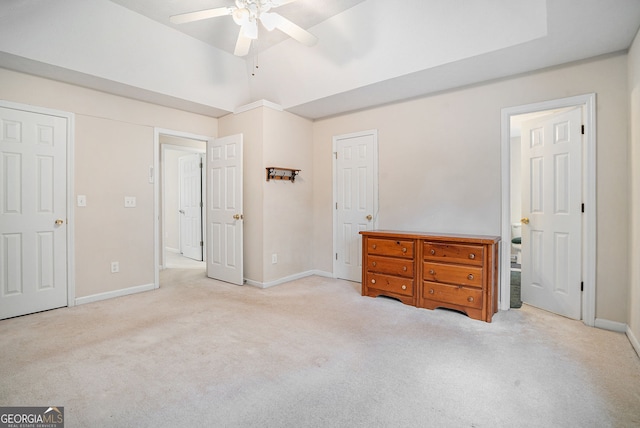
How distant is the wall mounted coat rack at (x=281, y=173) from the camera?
405 centimetres

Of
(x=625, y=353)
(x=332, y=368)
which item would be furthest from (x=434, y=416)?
(x=625, y=353)

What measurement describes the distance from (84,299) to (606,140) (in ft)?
17.5

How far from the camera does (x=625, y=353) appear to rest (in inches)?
87.1

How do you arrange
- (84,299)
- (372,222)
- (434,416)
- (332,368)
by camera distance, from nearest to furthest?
(434,416) < (332,368) < (84,299) < (372,222)

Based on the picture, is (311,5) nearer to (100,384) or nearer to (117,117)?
(117,117)

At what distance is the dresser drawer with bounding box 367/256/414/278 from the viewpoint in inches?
130

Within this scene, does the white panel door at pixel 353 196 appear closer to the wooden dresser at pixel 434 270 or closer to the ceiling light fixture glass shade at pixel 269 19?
the wooden dresser at pixel 434 270

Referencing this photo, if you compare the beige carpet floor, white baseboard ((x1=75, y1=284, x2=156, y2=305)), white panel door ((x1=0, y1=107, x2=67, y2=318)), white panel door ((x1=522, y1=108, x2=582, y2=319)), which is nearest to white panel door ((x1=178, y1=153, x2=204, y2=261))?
white baseboard ((x1=75, y1=284, x2=156, y2=305))

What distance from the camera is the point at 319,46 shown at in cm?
350

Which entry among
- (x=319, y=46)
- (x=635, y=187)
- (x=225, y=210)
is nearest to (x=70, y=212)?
(x=225, y=210)

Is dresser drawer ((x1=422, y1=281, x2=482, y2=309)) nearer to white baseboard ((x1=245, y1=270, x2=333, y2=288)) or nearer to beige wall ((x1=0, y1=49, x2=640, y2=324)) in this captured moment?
beige wall ((x1=0, y1=49, x2=640, y2=324))

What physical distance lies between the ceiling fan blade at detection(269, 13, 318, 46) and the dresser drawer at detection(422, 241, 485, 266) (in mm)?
2232

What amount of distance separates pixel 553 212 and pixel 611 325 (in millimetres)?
1078

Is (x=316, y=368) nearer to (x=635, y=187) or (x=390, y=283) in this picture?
(x=390, y=283)
